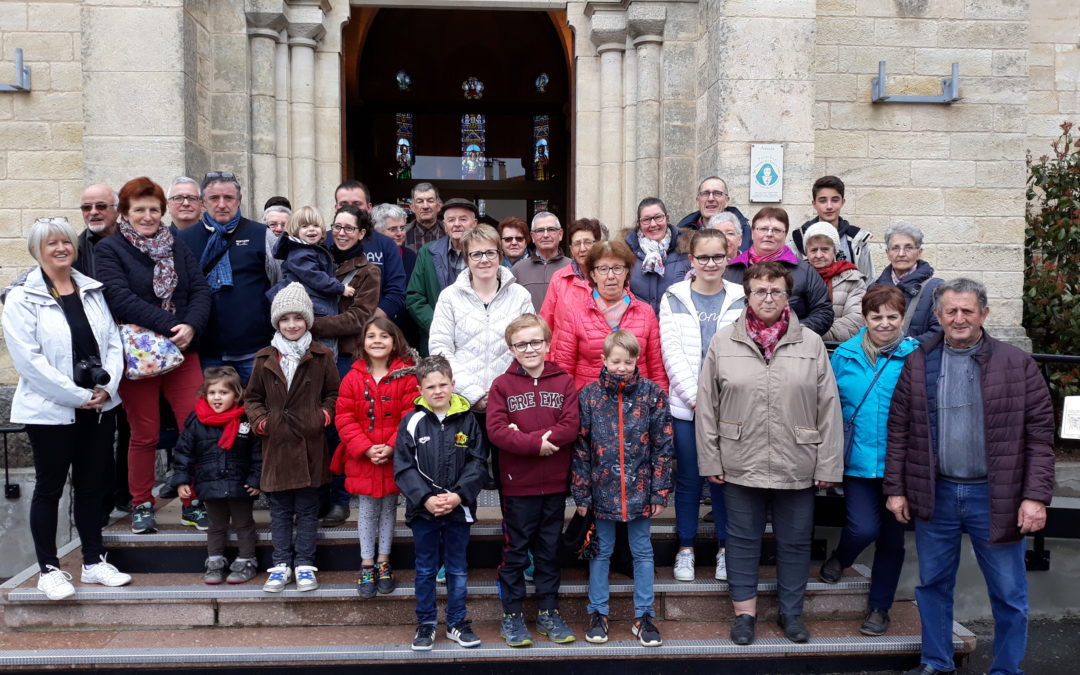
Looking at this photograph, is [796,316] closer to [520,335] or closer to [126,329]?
[520,335]

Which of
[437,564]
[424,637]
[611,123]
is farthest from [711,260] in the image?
[611,123]

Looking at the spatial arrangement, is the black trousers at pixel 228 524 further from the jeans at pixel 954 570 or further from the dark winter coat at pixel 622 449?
the jeans at pixel 954 570

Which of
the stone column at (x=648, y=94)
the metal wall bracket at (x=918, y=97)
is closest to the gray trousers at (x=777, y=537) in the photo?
the stone column at (x=648, y=94)

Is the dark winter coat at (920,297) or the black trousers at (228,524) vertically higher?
the dark winter coat at (920,297)

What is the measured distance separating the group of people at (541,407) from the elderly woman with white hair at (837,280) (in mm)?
13

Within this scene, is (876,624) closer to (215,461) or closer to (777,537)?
(777,537)

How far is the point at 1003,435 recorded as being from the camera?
340 cm

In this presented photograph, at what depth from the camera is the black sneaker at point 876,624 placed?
12.9 ft

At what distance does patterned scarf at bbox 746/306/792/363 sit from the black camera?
9.61 feet

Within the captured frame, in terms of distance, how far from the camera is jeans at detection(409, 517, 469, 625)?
12.0ft

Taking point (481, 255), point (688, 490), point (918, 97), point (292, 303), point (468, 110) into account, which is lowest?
point (688, 490)

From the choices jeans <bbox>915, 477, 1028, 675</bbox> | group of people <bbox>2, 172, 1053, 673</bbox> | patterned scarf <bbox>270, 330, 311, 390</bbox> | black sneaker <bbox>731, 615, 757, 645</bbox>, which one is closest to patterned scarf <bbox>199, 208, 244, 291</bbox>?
group of people <bbox>2, 172, 1053, 673</bbox>

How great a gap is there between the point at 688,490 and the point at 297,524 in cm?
188

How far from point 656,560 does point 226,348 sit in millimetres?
2518
